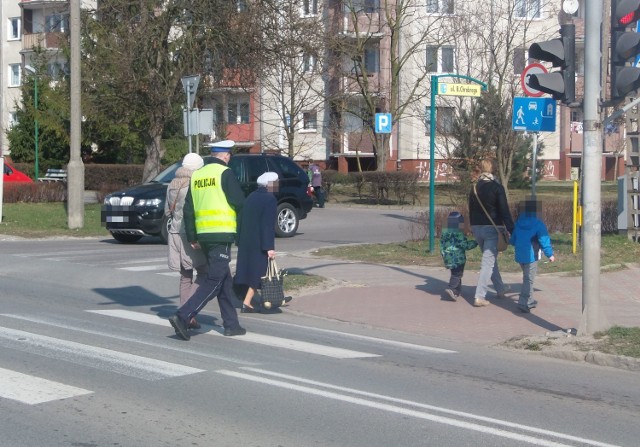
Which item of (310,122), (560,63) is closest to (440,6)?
(310,122)

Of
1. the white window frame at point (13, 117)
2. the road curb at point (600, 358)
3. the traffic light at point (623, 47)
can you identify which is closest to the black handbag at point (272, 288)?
the road curb at point (600, 358)

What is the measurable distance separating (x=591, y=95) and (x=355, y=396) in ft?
13.6

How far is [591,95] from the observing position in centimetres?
973

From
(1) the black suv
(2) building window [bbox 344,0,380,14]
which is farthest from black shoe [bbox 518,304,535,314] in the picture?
(2) building window [bbox 344,0,380,14]

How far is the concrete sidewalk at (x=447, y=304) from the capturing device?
36.3ft

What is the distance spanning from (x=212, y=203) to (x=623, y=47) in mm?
4306

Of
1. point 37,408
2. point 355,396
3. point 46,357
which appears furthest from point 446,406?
point 46,357

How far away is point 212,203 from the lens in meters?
9.75

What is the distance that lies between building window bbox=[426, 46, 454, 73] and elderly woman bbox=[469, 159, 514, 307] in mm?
27632

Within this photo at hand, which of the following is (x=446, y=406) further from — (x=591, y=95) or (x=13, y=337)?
(x=13, y=337)

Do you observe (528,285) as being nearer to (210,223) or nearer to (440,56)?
(210,223)

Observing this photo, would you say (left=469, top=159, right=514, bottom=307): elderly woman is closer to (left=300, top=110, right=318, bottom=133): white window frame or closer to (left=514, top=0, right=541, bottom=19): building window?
(left=514, top=0, right=541, bottom=19): building window

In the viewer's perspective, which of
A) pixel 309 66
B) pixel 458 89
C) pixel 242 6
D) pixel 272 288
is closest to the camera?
pixel 272 288

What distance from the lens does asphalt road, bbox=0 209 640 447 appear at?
655cm
